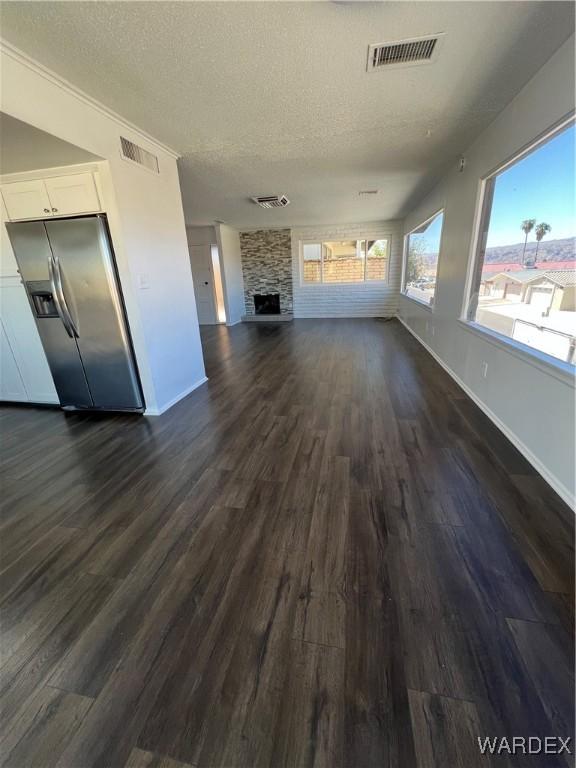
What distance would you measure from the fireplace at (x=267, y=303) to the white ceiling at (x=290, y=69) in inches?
213

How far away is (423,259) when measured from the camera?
585 cm

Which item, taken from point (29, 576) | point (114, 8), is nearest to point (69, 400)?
point (29, 576)

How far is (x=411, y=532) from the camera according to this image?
1622mm

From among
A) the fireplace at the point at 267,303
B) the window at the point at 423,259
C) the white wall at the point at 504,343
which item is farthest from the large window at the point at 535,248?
the fireplace at the point at 267,303

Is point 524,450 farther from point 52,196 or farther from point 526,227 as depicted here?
point 52,196

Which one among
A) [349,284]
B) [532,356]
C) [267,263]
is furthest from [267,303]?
[532,356]

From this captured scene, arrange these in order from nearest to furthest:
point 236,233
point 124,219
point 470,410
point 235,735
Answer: point 235,735, point 124,219, point 470,410, point 236,233

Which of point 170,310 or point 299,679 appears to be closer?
point 299,679

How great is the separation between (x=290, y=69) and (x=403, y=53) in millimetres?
717

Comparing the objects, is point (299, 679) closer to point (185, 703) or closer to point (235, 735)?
point (235, 735)

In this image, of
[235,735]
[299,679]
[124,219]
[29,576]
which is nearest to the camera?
[235,735]

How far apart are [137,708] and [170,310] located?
10.2 ft

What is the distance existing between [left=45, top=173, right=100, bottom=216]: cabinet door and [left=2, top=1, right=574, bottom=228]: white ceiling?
0.63m

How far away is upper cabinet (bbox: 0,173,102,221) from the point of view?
2.61 meters
